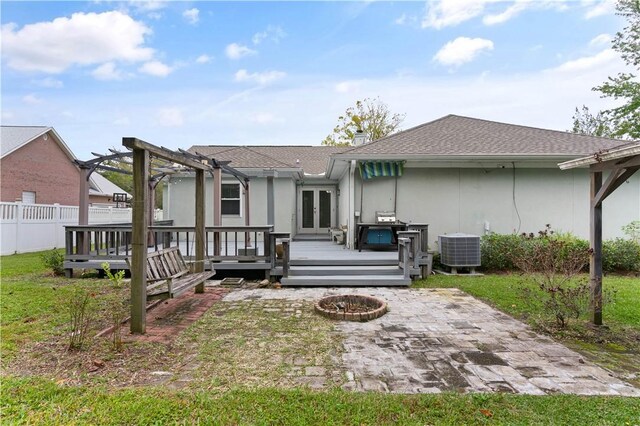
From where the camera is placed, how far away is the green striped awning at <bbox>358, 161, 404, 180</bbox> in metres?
9.55

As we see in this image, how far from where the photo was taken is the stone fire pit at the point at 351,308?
4789mm

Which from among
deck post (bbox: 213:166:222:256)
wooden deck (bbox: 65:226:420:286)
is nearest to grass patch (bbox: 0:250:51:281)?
wooden deck (bbox: 65:226:420:286)

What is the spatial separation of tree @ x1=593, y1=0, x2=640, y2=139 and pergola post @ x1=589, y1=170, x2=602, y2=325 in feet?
65.2

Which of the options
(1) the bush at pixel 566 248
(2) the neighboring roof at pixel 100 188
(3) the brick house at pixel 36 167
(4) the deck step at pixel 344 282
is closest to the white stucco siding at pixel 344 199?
(4) the deck step at pixel 344 282

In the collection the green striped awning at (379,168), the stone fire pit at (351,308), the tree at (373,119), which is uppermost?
the tree at (373,119)

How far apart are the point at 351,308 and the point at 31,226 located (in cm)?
1327

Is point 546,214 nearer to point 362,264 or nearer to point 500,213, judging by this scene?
point 500,213

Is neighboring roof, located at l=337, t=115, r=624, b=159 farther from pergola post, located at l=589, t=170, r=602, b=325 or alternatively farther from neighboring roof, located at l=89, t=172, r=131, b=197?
neighboring roof, located at l=89, t=172, r=131, b=197

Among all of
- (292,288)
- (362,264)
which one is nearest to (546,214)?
(362,264)

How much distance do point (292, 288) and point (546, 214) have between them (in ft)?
26.6

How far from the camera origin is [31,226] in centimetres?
1213

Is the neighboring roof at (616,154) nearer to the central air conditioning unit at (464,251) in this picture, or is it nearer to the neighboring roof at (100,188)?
the central air conditioning unit at (464,251)

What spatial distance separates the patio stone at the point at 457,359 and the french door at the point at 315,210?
949 centimetres

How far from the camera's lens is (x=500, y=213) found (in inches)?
386
